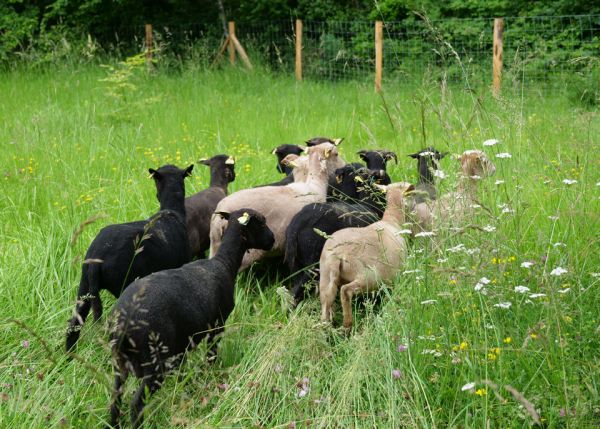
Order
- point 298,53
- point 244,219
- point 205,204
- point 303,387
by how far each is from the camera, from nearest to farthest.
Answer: point 303,387 → point 244,219 → point 205,204 → point 298,53

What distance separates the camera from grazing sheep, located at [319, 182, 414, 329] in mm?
5246

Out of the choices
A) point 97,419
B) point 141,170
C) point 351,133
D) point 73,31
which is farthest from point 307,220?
point 73,31

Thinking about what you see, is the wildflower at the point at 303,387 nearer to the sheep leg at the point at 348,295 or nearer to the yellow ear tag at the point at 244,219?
the sheep leg at the point at 348,295

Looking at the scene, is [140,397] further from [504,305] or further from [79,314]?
[504,305]

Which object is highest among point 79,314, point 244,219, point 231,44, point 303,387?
point 231,44

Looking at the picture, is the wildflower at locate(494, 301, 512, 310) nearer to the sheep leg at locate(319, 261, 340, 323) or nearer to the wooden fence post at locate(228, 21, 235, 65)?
the sheep leg at locate(319, 261, 340, 323)

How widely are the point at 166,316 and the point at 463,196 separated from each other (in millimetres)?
1824

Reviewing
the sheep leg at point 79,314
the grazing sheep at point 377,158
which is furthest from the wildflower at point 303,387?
the grazing sheep at point 377,158

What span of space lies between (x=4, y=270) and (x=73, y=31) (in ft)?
54.7

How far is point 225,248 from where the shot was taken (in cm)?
535

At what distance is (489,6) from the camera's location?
18.4 meters

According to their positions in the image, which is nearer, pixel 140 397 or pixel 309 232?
pixel 140 397

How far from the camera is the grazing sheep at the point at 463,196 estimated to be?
4715 mm

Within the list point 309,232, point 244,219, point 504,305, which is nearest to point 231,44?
point 309,232
